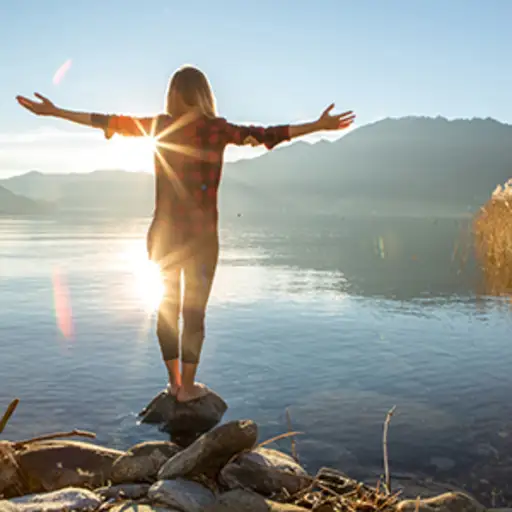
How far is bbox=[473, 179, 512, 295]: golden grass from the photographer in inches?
528

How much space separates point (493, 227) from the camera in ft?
49.5

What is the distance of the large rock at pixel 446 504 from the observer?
3334 mm

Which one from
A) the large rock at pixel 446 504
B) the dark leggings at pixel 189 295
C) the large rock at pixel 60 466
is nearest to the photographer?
the large rock at pixel 446 504

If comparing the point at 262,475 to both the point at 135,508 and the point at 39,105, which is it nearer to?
the point at 135,508

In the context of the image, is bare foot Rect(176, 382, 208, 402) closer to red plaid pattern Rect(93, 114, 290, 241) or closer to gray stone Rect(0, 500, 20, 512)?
red plaid pattern Rect(93, 114, 290, 241)

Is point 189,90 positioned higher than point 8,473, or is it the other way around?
point 189,90

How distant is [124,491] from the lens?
350 cm

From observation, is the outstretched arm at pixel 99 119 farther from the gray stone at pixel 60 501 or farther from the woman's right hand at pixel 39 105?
the gray stone at pixel 60 501

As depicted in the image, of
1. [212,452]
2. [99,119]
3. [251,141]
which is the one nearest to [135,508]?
[212,452]

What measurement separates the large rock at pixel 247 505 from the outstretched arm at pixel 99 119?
110 inches

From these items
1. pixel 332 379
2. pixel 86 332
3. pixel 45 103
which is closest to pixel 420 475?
pixel 332 379

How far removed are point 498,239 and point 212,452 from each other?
1184cm

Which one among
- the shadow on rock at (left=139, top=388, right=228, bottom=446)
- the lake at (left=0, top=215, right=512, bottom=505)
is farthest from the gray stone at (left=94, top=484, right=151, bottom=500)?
the shadow on rock at (left=139, top=388, right=228, bottom=446)

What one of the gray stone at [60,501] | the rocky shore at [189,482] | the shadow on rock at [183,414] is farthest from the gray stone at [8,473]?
the shadow on rock at [183,414]
